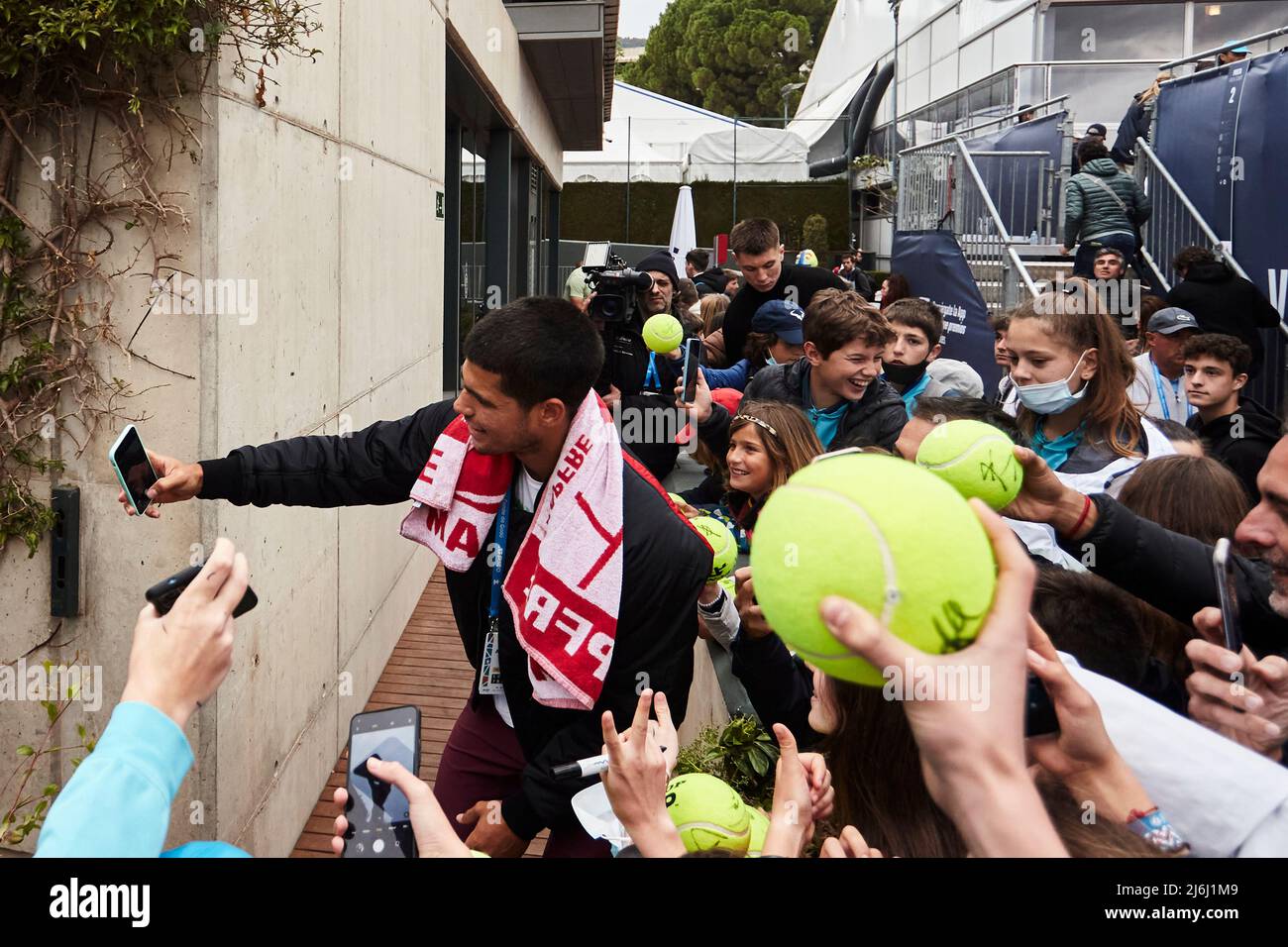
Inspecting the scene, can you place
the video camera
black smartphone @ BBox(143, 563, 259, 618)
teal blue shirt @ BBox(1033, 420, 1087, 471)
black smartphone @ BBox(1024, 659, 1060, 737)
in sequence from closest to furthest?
black smartphone @ BBox(143, 563, 259, 618)
black smartphone @ BBox(1024, 659, 1060, 737)
teal blue shirt @ BBox(1033, 420, 1087, 471)
the video camera

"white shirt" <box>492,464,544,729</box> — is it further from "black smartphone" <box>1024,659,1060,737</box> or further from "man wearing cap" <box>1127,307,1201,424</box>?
"man wearing cap" <box>1127,307,1201,424</box>

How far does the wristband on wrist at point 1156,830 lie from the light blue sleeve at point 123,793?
1.26 m

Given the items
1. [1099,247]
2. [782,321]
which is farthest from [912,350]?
[1099,247]

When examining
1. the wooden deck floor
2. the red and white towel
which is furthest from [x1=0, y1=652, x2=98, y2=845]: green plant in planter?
the red and white towel

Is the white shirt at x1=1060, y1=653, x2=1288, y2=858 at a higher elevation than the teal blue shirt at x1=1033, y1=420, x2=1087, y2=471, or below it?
below

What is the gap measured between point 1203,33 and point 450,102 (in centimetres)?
1634

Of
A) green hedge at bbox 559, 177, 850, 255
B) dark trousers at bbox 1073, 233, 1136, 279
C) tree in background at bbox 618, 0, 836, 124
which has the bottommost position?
dark trousers at bbox 1073, 233, 1136, 279

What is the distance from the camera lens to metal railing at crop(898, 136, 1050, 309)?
373 inches

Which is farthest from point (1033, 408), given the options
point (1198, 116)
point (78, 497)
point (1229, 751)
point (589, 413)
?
point (1198, 116)

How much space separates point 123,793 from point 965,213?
1080 cm

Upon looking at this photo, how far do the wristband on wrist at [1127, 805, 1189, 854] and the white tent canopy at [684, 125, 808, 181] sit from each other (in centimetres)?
2932

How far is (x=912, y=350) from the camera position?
5.78 m

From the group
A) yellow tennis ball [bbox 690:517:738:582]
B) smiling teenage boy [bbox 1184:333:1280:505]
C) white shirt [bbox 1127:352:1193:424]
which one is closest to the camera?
yellow tennis ball [bbox 690:517:738:582]

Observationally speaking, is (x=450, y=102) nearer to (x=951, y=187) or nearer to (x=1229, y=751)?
(x=951, y=187)
